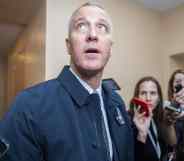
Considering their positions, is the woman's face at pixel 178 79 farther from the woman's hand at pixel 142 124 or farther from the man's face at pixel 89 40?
the man's face at pixel 89 40

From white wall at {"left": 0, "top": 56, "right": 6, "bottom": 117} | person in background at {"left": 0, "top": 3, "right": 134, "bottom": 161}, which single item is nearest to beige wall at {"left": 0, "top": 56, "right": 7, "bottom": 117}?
white wall at {"left": 0, "top": 56, "right": 6, "bottom": 117}

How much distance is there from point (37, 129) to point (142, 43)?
1.95 meters

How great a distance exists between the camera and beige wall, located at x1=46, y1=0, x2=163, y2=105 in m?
2.16

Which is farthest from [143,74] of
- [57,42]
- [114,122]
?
[114,122]

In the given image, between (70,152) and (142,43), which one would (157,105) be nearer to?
(142,43)

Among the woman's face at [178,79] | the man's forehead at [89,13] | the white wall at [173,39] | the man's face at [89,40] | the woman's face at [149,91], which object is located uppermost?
the white wall at [173,39]

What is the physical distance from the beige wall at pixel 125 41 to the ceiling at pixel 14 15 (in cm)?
26

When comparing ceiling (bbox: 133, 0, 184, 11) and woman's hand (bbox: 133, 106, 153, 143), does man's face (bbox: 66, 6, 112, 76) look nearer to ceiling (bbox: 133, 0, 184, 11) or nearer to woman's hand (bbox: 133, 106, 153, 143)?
woman's hand (bbox: 133, 106, 153, 143)

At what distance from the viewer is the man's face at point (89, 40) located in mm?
901

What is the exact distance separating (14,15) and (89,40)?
1.98 m

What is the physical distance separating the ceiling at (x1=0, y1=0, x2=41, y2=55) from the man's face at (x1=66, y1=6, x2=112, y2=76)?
1473 mm

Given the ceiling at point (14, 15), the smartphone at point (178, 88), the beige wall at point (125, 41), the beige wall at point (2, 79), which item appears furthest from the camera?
the beige wall at point (2, 79)

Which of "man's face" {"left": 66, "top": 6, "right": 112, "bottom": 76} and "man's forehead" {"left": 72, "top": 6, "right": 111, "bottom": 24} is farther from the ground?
"man's forehead" {"left": 72, "top": 6, "right": 111, "bottom": 24}

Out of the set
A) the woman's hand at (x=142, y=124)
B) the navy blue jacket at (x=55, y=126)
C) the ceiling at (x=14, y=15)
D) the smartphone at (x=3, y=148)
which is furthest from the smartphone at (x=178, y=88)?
the ceiling at (x=14, y=15)
